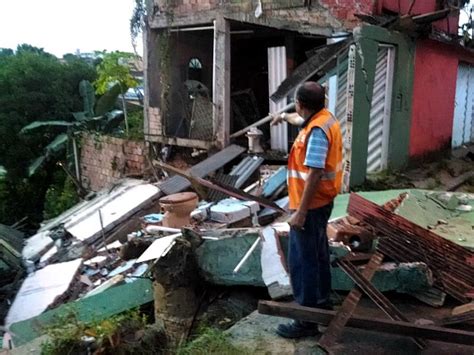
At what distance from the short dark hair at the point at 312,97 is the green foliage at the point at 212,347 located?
1.67m

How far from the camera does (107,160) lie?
12117 mm

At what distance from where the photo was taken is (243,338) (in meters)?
3.24

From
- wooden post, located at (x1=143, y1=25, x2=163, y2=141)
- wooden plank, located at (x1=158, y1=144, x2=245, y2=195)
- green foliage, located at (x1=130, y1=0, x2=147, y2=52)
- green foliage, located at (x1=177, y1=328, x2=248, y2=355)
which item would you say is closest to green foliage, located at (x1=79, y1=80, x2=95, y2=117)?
wooden post, located at (x1=143, y1=25, x2=163, y2=141)

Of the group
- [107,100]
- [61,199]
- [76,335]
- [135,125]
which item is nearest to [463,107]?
[135,125]

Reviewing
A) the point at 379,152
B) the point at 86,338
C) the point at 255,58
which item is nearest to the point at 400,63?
the point at 379,152

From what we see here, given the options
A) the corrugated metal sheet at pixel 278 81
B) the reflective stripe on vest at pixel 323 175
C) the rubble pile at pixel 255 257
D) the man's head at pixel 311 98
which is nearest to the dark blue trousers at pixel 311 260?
the reflective stripe on vest at pixel 323 175

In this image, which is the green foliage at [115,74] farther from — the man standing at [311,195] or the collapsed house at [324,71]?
the man standing at [311,195]

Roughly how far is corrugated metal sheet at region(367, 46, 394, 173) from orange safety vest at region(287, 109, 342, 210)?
5.68m

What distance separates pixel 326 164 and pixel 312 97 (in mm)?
453

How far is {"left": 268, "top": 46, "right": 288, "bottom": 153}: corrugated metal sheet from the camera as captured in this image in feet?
31.3

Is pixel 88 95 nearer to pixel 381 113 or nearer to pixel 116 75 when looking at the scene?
pixel 116 75

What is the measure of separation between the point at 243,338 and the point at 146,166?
819cm

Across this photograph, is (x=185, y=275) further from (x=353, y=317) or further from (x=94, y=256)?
(x=94, y=256)

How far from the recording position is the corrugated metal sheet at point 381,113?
27.2 feet
